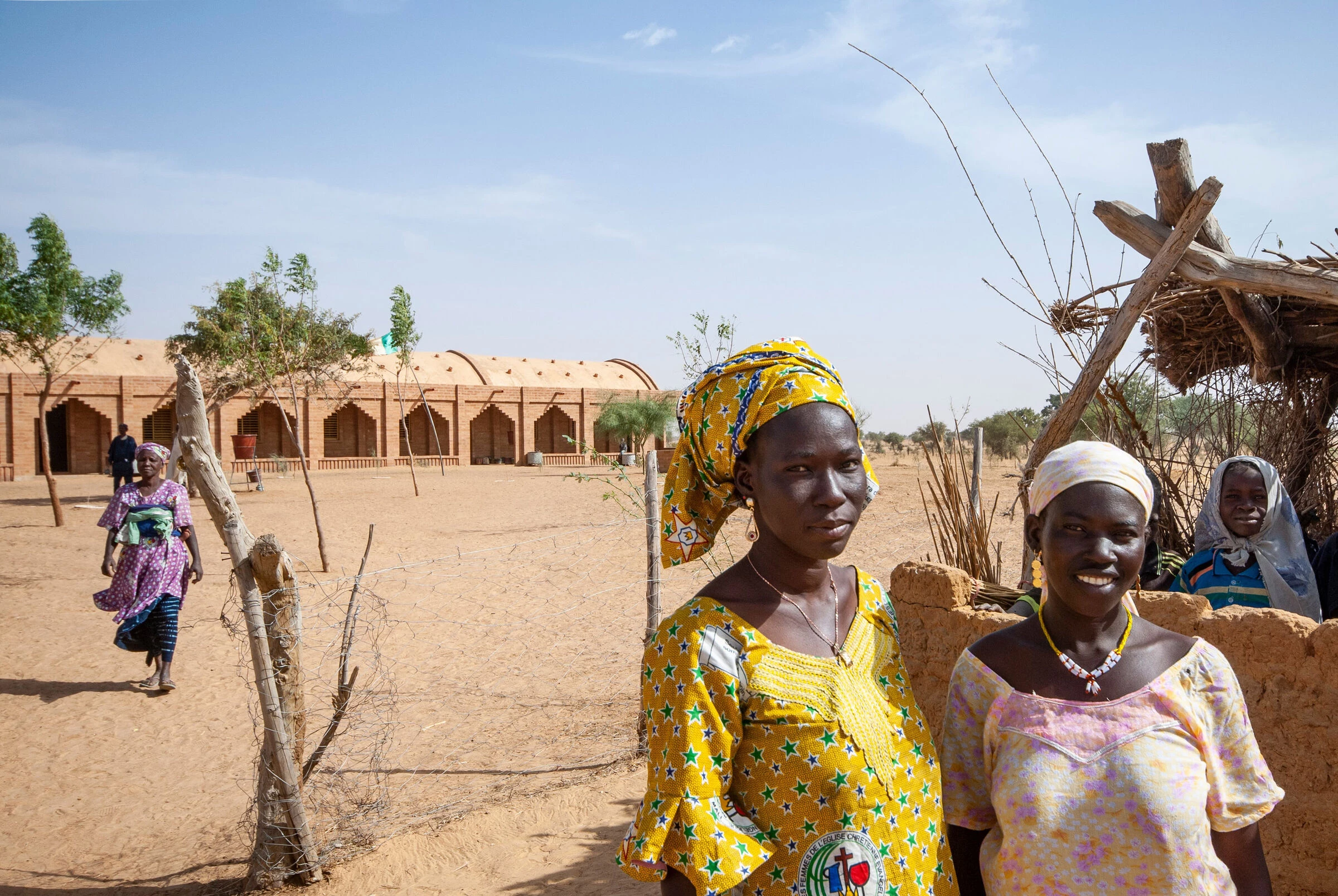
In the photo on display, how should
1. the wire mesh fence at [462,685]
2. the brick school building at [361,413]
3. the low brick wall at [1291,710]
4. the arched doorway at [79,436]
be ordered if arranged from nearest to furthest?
1. the low brick wall at [1291,710]
2. the wire mesh fence at [462,685]
3. the brick school building at [361,413]
4. the arched doorway at [79,436]

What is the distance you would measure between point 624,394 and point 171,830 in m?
33.3

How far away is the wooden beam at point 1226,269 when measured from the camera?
11.9ft

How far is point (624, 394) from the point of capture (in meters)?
37.8

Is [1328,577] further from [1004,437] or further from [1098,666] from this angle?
[1004,437]

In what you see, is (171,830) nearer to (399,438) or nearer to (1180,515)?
(1180,515)

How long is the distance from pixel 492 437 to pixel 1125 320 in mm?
33065

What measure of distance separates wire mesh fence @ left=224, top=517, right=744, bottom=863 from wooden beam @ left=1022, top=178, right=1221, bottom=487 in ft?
9.93

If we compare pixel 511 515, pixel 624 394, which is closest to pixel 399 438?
pixel 624 394

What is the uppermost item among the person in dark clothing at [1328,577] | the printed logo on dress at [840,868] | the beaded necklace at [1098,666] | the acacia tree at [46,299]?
the acacia tree at [46,299]

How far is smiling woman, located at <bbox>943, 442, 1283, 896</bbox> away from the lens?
4.71 feet

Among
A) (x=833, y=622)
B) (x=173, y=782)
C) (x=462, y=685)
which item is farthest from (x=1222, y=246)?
(x=173, y=782)

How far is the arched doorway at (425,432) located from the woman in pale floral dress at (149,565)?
26.7 m

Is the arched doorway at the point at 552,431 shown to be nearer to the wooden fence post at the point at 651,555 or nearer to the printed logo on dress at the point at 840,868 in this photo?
the wooden fence post at the point at 651,555

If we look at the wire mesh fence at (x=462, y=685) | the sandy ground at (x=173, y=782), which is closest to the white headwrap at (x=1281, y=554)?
the sandy ground at (x=173, y=782)
